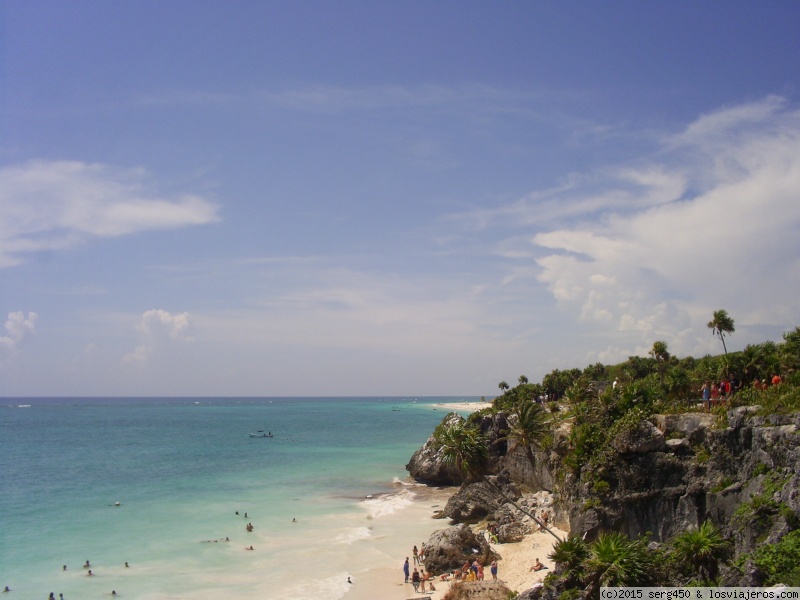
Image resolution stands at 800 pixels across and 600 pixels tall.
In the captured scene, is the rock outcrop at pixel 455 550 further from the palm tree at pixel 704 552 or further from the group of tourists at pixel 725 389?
the group of tourists at pixel 725 389

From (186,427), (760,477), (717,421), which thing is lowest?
(186,427)

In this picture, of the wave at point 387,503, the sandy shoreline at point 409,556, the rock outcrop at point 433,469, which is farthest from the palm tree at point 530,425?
the rock outcrop at point 433,469

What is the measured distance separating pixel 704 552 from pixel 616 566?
3597mm

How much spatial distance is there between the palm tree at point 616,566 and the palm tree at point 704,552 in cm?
145

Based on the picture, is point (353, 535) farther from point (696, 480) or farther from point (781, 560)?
point (781, 560)

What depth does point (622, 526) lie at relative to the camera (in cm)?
3045

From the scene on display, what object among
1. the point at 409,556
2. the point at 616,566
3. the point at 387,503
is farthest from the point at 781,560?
the point at 387,503

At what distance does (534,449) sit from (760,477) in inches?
1039

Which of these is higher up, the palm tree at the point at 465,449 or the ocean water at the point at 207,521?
the palm tree at the point at 465,449

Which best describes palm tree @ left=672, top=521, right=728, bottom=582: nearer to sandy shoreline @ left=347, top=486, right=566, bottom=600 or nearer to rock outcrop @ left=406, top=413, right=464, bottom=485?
sandy shoreline @ left=347, top=486, right=566, bottom=600

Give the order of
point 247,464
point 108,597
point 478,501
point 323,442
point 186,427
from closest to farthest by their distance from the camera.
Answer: point 108,597 → point 478,501 → point 247,464 → point 323,442 → point 186,427

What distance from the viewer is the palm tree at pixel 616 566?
68.0ft

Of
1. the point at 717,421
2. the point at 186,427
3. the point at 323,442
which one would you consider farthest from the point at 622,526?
the point at 186,427

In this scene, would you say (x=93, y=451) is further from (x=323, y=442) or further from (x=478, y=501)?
(x=478, y=501)
